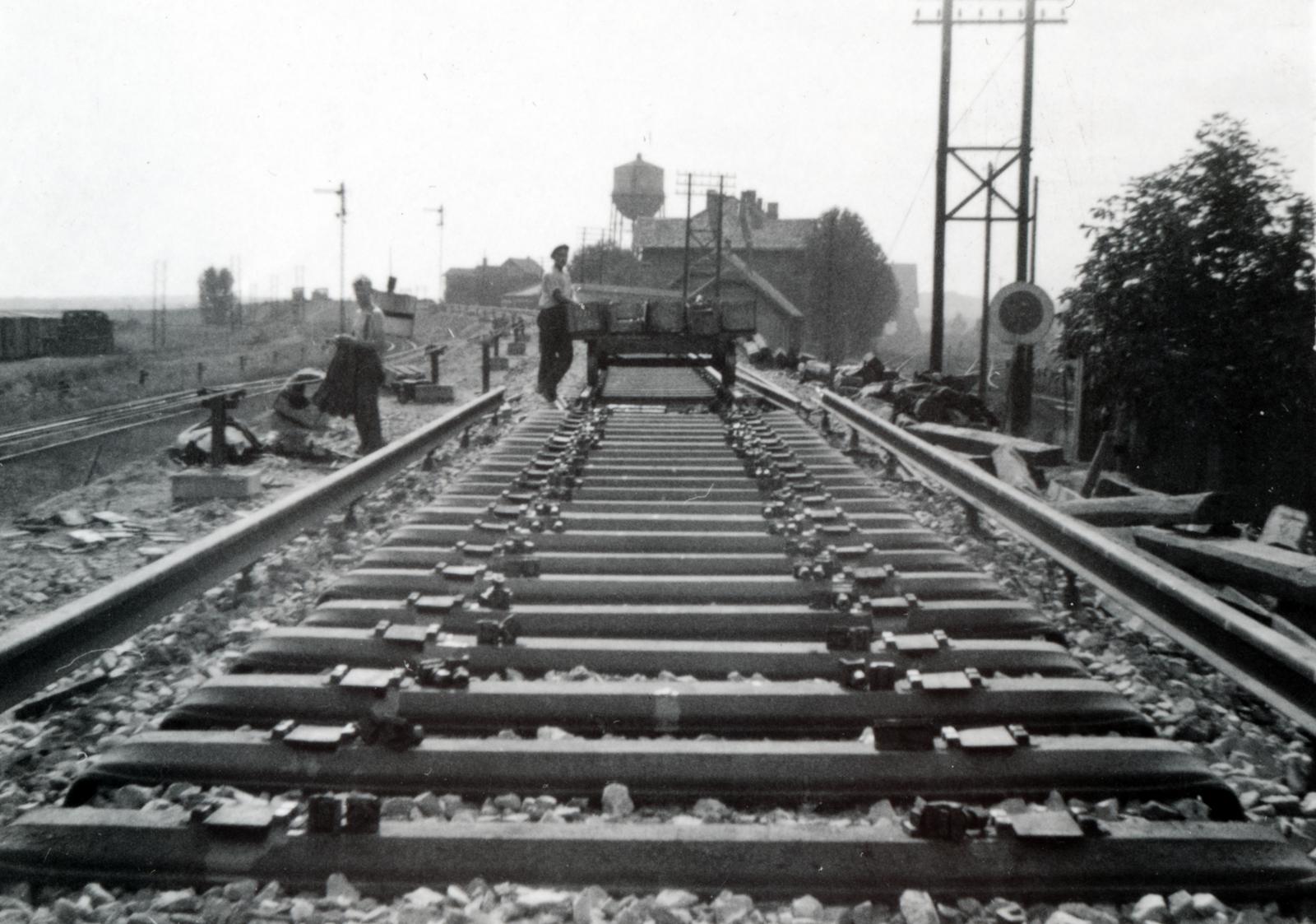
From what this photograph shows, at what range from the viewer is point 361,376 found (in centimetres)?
1117

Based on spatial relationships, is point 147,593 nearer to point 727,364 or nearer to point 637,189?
point 727,364

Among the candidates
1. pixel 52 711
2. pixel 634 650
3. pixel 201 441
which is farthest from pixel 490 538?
pixel 201 441

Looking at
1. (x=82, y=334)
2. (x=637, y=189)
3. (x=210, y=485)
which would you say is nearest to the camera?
(x=210, y=485)

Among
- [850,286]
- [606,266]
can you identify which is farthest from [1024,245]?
[606,266]

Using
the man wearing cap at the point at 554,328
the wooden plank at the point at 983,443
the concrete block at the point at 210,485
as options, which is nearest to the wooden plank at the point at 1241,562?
the wooden plank at the point at 983,443

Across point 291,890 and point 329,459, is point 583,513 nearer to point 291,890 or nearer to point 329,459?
point 291,890

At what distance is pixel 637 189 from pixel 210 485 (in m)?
78.6

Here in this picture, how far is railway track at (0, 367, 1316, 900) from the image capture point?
2.39 metres

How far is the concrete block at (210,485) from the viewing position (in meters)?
8.76

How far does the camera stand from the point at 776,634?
3.81 metres

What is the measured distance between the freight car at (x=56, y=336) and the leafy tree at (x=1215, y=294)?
46108 millimetres

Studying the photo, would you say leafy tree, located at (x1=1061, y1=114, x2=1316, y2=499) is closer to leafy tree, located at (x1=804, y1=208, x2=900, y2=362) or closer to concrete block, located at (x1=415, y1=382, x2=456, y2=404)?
concrete block, located at (x1=415, y1=382, x2=456, y2=404)

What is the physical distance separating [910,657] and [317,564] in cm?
351

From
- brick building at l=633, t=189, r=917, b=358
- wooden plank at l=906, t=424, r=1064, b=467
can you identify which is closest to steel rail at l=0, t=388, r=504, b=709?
wooden plank at l=906, t=424, r=1064, b=467
